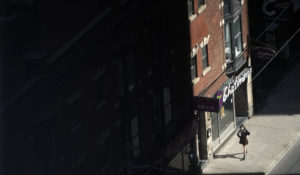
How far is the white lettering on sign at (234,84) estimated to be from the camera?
126 feet

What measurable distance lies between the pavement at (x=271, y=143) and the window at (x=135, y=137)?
5.90 metres

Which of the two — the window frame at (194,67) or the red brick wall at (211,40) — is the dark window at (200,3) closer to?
the red brick wall at (211,40)

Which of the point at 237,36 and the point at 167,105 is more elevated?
the point at 237,36

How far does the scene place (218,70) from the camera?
127 ft

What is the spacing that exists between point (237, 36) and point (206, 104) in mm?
6937

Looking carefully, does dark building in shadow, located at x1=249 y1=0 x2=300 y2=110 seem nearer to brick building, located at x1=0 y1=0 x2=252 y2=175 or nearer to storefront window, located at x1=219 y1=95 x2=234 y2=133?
storefront window, located at x1=219 y1=95 x2=234 y2=133

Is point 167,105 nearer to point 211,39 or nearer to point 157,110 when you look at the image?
point 157,110

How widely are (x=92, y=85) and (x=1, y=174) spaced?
17.6 ft

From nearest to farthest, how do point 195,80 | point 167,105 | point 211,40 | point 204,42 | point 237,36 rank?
point 167,105 < point 195,80 < point 204,42 < point 211,40 < point 237,36

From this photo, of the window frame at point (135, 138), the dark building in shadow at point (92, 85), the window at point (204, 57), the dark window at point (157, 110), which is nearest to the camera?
the dark building in shadow at point (92, 85)

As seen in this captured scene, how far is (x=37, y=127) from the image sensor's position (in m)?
26.3

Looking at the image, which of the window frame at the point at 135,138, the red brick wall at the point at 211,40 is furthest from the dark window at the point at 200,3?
the window frame at the point at 135,138

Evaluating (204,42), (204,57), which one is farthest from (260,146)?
(204,42)

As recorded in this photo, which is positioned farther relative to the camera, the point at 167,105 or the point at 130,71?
the point at 167,105
